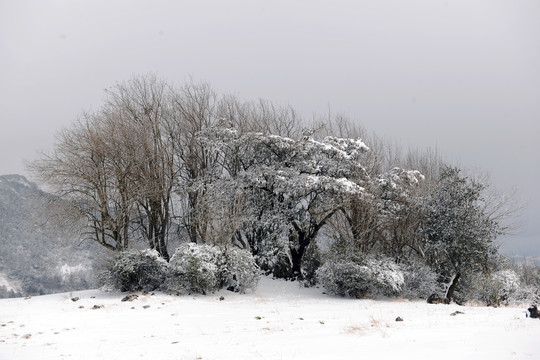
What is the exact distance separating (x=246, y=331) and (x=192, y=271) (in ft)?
26.0

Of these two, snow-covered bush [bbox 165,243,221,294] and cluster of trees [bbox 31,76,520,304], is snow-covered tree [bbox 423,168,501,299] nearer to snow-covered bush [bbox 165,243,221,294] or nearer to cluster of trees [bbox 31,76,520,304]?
cluster of trees [bbox 31,76,520,304]

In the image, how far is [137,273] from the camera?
1834 centimetres

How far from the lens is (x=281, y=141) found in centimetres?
2245

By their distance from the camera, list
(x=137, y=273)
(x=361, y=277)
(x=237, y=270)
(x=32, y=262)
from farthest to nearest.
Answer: (x=32, y=262) < (x=361, y=277) < (x=237, y=270) < (x=137, y=273)

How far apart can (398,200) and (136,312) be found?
1472cm

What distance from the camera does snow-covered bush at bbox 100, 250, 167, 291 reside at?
714 inches

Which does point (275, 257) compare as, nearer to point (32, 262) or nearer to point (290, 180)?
point (290, 180)

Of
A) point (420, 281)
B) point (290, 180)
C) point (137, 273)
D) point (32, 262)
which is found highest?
point (290, 180)

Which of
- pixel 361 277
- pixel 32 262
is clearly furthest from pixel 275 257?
pixel 32 262

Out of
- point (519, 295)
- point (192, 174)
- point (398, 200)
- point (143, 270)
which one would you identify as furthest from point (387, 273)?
point (519, 295)

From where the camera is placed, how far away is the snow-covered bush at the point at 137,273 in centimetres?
1812

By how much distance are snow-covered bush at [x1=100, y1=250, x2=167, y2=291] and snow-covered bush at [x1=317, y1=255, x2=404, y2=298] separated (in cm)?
755

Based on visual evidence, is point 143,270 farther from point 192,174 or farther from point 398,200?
point 398,200

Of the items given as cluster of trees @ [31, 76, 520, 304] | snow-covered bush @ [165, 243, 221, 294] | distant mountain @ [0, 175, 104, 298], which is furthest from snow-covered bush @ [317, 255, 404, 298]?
distant mountain @ [0, 175, 104, 298]
